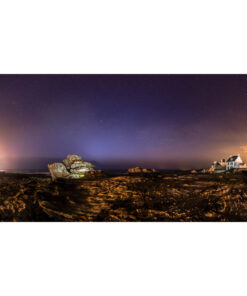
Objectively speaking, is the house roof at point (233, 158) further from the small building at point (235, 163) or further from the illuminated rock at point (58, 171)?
the illuminated rock at point (58, 171)

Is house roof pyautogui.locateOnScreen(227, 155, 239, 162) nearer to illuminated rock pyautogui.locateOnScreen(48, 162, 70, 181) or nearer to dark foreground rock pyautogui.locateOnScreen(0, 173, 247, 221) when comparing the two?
dark foreground rock pyautogui.locateOnScreen(0, 173, 247, 221)

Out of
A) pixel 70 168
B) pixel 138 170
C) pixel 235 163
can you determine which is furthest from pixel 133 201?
pixel 235 163

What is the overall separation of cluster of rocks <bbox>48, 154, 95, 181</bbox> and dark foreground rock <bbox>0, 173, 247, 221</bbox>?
0.14 m

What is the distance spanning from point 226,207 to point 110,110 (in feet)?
6.80

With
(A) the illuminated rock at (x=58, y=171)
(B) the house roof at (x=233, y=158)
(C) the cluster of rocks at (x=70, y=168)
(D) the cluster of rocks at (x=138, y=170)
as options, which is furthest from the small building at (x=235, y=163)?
(A) the illuminated rock at (x=58, y=171)

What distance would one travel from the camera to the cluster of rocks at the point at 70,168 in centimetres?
237

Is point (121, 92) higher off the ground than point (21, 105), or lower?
higher

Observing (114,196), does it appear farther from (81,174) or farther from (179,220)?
(179,220)

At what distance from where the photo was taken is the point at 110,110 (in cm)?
242

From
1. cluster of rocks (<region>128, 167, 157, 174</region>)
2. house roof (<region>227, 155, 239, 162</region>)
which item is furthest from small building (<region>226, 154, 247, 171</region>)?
cluster of rocks (<region>128, 167, 157, 174</region>)

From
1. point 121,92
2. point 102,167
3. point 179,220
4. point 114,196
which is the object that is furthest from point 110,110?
point 179,220

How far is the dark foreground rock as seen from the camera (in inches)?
91.7

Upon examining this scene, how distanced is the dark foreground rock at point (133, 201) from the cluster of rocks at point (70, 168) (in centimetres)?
14

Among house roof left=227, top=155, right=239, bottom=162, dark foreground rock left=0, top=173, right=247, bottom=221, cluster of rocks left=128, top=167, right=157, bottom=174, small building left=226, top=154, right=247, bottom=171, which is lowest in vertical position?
dark foreground rock left=0, top=173, right=247, bottom=221
